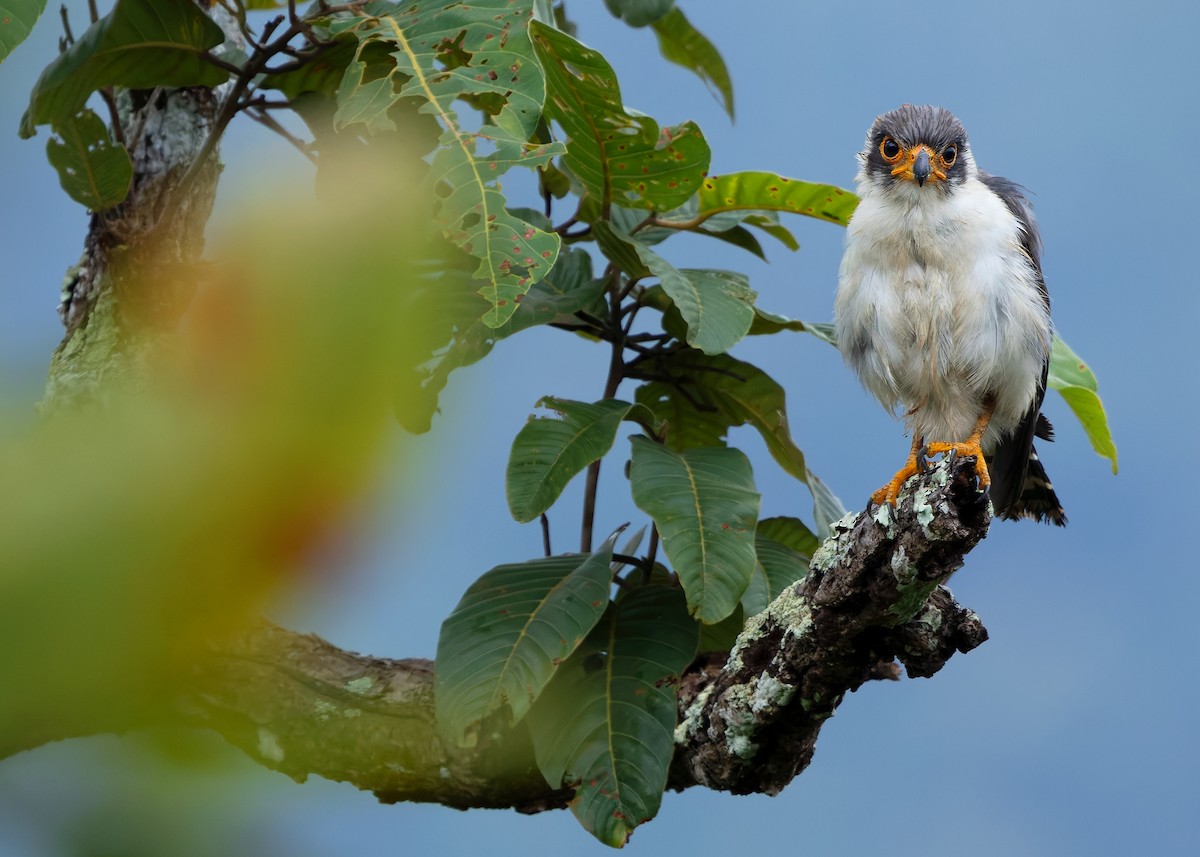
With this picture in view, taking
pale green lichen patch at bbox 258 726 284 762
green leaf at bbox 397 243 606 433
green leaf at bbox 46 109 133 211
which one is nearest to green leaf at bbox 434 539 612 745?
green leaf at bbox 397 243 606 433

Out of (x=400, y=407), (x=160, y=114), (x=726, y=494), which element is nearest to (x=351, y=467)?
(x=400, y=407)

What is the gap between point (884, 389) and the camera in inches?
119

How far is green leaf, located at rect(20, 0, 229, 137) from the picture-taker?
9.80 ft

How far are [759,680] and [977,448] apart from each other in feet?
2.27

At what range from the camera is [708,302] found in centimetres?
303

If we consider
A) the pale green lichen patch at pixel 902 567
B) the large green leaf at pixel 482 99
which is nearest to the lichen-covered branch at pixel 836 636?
the pale green lichen patch at pixel 902 567

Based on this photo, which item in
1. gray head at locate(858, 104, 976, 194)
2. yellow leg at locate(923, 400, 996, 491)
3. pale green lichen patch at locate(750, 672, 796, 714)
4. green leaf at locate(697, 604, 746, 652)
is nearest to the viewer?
yellow leg at locate(923, 400, 996, 491)

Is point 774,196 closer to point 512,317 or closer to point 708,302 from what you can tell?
point 708,302

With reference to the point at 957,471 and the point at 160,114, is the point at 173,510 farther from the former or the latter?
the point at 160,114

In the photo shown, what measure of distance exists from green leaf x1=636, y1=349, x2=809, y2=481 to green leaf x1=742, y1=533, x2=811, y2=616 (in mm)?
305

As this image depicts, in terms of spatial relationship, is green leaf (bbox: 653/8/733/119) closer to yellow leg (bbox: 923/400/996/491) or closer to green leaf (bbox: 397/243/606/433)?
green leaf (bbox: 397/243/606/433)

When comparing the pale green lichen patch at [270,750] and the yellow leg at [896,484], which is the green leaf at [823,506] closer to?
the yellow leg at [896,484]

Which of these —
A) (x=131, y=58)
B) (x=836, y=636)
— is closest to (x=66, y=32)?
(x=131, y=58)

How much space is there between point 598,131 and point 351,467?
2794mm
